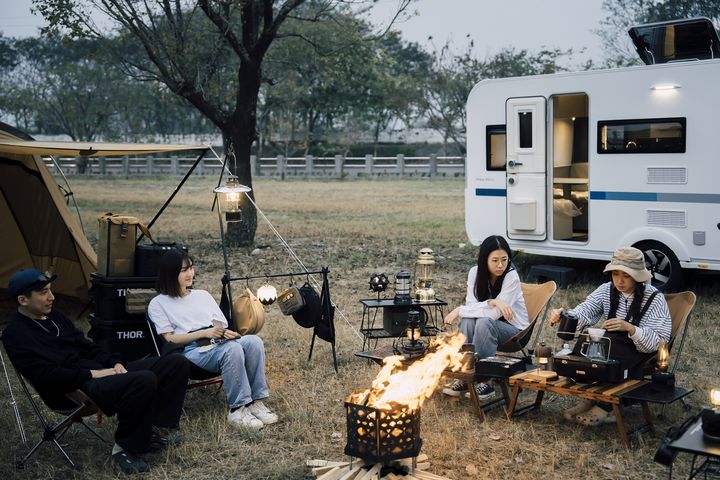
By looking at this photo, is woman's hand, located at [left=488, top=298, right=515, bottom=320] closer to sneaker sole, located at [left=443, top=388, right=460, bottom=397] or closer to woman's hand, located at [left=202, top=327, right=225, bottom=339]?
sneaker sole, located at [left=443, top=388, right=460, bottom=397]

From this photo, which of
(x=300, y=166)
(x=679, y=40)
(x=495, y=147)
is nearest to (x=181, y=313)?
(x=495, y=147)

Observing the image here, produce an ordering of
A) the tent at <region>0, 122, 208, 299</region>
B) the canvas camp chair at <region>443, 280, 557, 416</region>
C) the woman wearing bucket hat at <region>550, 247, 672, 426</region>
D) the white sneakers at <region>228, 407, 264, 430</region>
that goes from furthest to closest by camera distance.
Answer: the tent at <region>0, 122, 208, 299</region>
the canvas camp chair at <region>443, 280, 557, 416</region>
the white sneakers at <region>228, 407, 264, 430</region>
the woman wearing bucket hat at <region>550, 247, 672, 426</region>

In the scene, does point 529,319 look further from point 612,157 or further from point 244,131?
point 244,131

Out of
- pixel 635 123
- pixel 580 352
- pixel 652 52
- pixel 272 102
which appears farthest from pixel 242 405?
pixel 272 102

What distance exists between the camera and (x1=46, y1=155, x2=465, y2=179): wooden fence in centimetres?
2923

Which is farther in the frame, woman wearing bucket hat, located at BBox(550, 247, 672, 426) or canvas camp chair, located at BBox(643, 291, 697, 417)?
canvas camp chair, located at BBox(643, 291, 697, 417)

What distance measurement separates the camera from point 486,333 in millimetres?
A: 5117

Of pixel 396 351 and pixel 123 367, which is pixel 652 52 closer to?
pixel 396 351

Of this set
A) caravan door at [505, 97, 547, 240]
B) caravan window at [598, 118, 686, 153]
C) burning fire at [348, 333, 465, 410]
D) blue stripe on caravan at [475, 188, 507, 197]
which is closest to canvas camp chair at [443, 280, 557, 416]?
burning fire at [348, 333, 465, 410]

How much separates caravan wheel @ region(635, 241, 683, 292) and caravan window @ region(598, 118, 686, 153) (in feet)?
3.03

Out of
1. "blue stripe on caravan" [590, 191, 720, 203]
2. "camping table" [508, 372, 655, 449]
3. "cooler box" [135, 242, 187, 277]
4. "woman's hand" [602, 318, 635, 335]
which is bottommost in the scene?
"camping table" [508, 372, 655, 449]

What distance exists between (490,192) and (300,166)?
22242 mm

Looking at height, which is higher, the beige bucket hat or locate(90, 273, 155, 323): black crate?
the beige bucket hat

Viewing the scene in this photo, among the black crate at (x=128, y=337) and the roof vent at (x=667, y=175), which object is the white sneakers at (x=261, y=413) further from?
the roof vent at (x=667, y=175)
